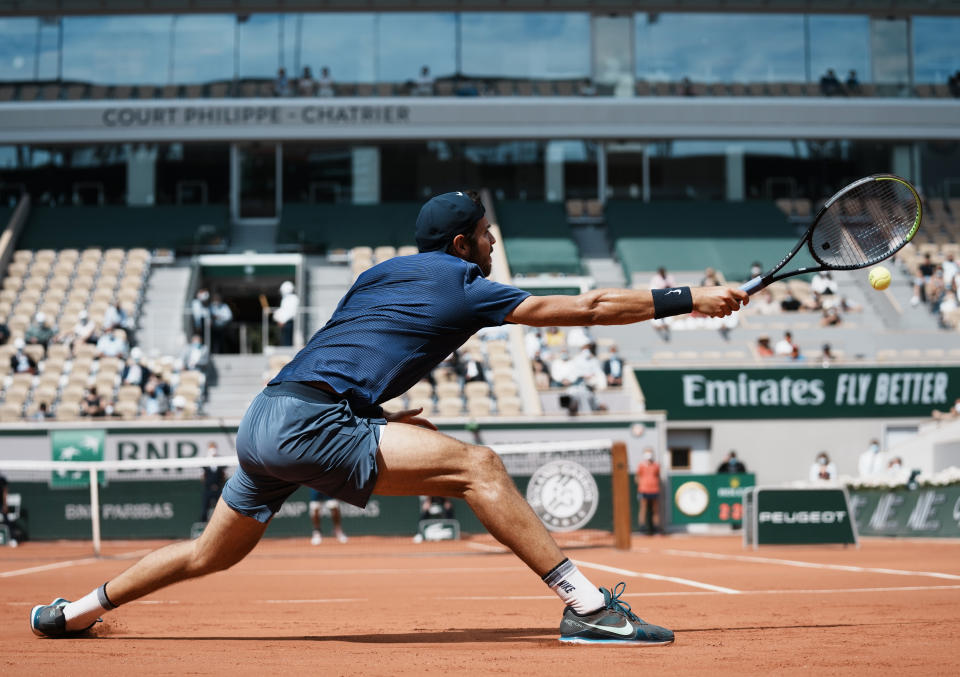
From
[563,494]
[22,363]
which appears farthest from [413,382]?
[22,363]

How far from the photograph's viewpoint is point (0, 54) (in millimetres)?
32938

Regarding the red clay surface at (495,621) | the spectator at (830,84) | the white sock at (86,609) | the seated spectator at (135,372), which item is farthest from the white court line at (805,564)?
the spectator at (830,84)

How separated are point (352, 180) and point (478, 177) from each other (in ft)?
11.7

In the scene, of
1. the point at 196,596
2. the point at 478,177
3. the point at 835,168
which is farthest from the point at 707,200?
the point at 196,596

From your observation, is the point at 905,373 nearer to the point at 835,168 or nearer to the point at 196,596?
the point at 835,168

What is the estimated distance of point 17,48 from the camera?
108 feet

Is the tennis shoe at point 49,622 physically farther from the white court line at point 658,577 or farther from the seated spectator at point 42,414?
the seated spectator at point 42,414

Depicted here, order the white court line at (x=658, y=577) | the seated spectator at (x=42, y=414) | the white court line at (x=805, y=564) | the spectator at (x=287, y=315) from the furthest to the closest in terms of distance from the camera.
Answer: the spectator at (x=287, y=315) < the seated spectator at (x=42, y=414) < the white court line at (x=805, y=564) < the white court line at (x=658, y=577)

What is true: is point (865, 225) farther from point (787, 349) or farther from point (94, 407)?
point (787, 349)

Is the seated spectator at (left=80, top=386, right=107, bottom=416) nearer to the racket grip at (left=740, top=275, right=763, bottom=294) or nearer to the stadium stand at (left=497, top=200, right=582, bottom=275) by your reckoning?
the stadium stand at (left=497, top=200, right=582, bottom=275)

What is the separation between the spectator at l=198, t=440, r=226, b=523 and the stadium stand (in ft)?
36.0

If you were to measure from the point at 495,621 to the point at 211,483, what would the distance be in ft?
45.8

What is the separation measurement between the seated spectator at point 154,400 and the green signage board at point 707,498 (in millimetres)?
9357

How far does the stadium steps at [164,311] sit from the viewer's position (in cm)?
2498
